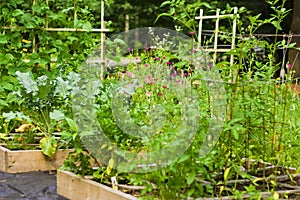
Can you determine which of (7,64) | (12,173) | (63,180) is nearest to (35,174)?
(12,173)

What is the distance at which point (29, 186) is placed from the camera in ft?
12.1

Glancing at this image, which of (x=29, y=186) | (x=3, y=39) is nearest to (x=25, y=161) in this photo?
(x=29, y=186)

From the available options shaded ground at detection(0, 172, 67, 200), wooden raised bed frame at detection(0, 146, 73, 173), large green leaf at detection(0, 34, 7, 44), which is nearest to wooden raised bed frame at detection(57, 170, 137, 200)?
shaded ground at detection(0, 172, 67, 200)

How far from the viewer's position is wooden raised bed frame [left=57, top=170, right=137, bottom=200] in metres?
2.96

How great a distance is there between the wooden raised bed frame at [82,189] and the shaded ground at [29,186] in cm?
8

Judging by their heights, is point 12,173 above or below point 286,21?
below

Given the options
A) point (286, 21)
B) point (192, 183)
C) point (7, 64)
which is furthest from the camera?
point (286, 21)

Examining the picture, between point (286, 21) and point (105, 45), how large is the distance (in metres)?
8.01

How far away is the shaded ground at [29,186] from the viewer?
136 inches

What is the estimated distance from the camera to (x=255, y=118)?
10.1 ft

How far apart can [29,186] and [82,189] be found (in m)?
0.64

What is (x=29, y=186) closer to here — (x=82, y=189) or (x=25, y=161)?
(x=25, y=161)

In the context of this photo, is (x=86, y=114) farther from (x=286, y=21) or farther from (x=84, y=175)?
(x=286, y=21)

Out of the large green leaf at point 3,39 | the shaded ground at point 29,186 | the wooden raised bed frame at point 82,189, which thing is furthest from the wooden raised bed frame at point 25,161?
the large green leaf at point 3,39
